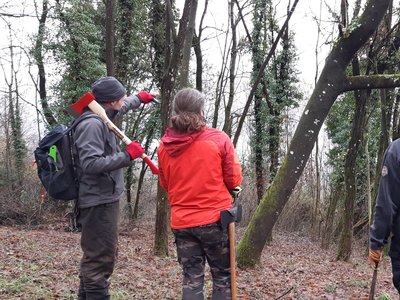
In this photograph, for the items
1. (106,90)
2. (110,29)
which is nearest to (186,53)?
(110,29)

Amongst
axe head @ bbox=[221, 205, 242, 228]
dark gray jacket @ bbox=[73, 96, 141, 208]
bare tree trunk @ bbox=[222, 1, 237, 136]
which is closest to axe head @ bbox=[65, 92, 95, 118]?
dark gray jacket @ bbox=[73, 96, 141, 208]

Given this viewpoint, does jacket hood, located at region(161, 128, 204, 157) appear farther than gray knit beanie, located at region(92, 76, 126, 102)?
No

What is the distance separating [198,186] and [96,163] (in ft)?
2.99

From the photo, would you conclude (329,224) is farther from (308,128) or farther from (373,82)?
(308,128)

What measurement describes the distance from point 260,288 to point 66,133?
159 inches

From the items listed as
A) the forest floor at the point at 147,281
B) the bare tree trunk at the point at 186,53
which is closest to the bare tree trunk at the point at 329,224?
the forest floor at the point at 147,281

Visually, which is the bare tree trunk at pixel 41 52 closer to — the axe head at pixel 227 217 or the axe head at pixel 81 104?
the axe head at pixel 81 104

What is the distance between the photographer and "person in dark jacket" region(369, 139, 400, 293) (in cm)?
365

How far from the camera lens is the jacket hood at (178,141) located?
3.84 meters

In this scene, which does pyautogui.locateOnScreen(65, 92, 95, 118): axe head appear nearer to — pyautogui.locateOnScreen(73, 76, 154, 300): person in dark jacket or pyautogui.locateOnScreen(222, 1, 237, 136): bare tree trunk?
pyautogui.locateOnScreen(73, 76, 154, 300): person in dark jacket

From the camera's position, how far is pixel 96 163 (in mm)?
3787

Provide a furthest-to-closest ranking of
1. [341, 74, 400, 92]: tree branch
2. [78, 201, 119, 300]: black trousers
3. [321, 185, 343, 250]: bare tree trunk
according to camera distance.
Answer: [321, 185, 343, 250]: bare tree trunk
[341, 74, 400, 92]: tree branch
[78, 201, 119, 300]: black trousers

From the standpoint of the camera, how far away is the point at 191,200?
3904 mm

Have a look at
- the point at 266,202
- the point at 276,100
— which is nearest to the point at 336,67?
the point at 266,202
